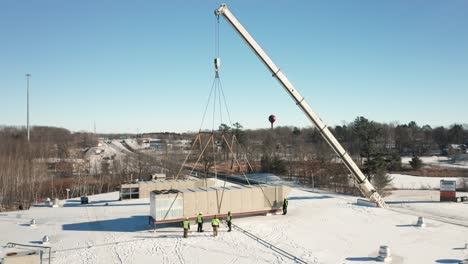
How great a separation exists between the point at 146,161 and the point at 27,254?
175ft

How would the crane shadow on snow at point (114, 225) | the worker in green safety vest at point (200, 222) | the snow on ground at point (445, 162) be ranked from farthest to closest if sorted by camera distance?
the snow on ground at point (445, 162) → the crane shadow on snow at point (114, 225) → the worker in green safety vest at point (200, 222)

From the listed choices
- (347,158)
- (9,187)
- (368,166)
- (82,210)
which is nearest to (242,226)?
(347,158)

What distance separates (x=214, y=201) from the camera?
72.2 ft

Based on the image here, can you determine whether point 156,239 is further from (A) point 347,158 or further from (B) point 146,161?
(B) point 146,161

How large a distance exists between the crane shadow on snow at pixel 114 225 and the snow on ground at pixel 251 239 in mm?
57

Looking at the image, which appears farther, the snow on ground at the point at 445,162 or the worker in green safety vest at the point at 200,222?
the snow on ground at the point at 445,162

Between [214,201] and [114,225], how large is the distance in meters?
6.25

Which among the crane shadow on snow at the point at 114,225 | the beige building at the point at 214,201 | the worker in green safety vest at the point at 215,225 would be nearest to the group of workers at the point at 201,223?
the worker in green safety vest at the point at 215,225

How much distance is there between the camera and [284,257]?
1598cm

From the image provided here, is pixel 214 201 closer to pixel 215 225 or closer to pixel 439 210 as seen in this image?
pixel 215 225

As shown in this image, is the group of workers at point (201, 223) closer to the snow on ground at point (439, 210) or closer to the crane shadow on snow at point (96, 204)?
the crane shadow on snow at point (96, 204)

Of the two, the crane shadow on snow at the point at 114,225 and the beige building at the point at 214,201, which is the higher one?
the beige building at the point at 214,201

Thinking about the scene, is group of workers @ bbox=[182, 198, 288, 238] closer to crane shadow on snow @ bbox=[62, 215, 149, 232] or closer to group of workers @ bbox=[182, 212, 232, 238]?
group of workers @ bbox=[182, 212, 232, 238]

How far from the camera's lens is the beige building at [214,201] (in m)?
20.5
